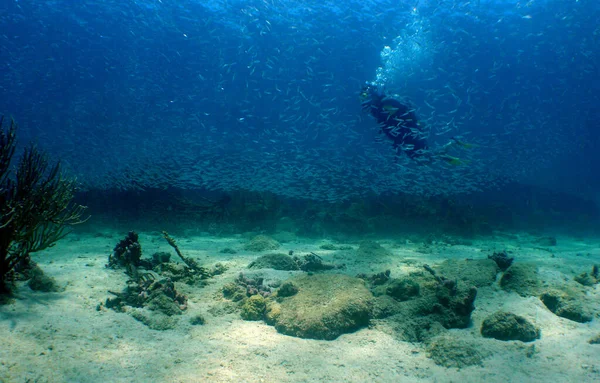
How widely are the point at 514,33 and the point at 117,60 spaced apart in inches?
1518

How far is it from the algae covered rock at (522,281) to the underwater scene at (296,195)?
5 cm

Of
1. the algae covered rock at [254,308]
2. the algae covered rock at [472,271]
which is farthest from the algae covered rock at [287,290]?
the algae covered rock at [472,271]

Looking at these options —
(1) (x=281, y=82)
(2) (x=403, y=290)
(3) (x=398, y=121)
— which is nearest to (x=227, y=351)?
(2) (x=403, y=290)

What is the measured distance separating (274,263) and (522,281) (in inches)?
231

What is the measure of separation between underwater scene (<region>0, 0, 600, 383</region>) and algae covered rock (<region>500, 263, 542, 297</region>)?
5 centimetres

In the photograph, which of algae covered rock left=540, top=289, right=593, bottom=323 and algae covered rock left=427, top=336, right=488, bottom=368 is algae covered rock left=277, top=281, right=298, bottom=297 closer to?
algae covered rock left=427, top=336, right=488, bottom=368

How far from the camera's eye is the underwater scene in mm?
4113

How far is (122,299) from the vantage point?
5.29m

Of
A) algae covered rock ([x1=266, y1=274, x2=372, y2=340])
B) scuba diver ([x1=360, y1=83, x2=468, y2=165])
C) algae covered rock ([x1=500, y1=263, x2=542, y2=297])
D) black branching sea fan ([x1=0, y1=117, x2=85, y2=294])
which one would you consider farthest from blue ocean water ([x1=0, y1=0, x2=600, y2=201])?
black branching sea fan ([x1=0, y1=117, x2=85, y2=294])

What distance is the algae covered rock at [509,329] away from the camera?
4355mm

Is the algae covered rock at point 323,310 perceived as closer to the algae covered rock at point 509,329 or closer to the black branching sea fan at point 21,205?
the algae covered rock at point 509,329

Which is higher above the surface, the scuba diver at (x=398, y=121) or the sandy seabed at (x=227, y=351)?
the scuba diver at (x=398, y=121)

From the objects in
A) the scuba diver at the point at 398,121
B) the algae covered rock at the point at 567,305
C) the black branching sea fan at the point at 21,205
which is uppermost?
the scuba diver at the point at 398,121

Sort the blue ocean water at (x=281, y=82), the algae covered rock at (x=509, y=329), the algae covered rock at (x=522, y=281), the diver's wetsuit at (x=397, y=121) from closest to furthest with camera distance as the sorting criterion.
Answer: the algae covered rock at (x=509, y=329), the algae covered rock at (x=522, y=281), the diver's wetsuit at (x=397, y=121), the blue ocean water at (x=281, y=82)
